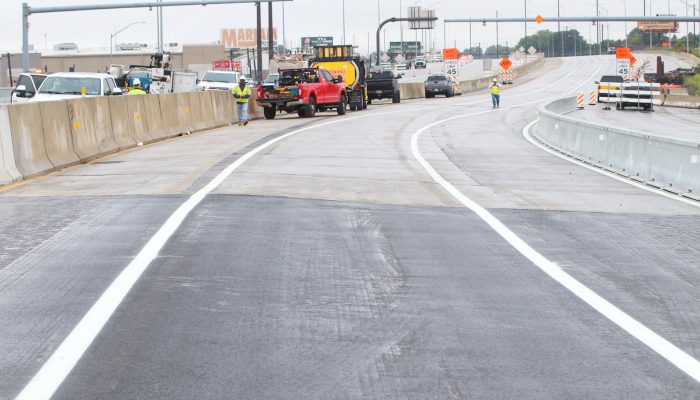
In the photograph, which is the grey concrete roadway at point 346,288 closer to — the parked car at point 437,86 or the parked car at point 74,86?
the parked car at point 74,86

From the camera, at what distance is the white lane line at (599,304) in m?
6.46

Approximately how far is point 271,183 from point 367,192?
1719 millimetres

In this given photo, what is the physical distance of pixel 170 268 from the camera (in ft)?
30.4

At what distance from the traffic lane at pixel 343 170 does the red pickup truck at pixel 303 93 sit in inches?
291

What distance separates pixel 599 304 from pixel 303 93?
35514 millimetres

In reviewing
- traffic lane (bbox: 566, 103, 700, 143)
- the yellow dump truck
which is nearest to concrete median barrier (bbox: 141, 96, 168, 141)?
traffic lane (bbox: 566, 103, 700, 143)

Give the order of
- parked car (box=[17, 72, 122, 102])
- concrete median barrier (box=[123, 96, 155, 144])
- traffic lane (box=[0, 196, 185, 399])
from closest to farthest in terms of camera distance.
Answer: traffic lane (box=[0, 196, 185, 399]), concrete median barrier (box=[123, 96, 155, 144]), parked car (box=[17, 72, 122, 102])

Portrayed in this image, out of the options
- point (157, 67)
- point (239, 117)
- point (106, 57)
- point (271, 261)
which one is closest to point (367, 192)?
point (271, 261)

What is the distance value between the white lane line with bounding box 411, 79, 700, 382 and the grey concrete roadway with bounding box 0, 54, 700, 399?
9 cm

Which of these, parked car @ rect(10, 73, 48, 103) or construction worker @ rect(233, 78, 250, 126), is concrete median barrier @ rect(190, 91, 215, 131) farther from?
parked car @ rect(10, 73, 48, 103)

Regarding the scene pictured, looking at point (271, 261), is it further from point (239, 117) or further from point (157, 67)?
point (157, 67)

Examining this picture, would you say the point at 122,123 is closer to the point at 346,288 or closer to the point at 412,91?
the point at 346,288

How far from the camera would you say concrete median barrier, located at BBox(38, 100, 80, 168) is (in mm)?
19719

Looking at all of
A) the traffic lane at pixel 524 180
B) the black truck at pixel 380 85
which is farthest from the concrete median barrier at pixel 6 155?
the black truck at pixel 380 85
